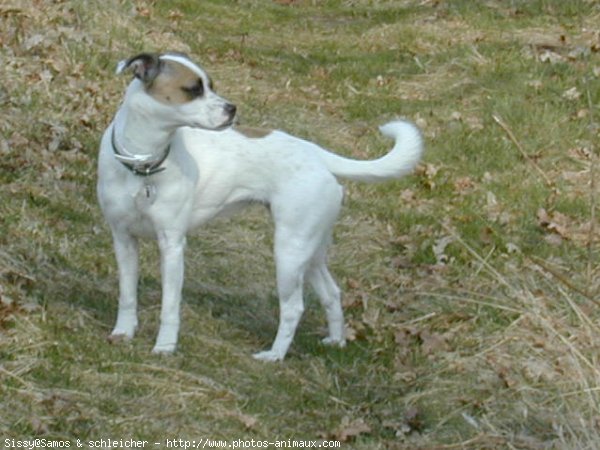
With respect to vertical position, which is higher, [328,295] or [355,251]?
[328,295]

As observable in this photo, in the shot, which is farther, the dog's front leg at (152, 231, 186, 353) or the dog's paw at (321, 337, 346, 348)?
the dog's paw at (321, 337, 346, 348)

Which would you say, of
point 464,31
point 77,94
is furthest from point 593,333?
point 464,31

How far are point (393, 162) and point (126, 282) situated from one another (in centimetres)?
149

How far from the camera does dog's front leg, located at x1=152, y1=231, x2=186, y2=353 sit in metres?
7.45

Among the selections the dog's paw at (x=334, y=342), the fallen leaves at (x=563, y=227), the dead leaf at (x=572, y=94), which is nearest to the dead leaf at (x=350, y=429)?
the dog's paw at (x=334, y=342)

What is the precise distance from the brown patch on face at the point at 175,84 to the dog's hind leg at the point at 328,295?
127cm

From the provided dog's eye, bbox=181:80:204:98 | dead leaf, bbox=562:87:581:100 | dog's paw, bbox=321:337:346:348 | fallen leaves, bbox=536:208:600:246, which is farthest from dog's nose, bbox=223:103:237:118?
dead leaf, bbox=562:87:581:100

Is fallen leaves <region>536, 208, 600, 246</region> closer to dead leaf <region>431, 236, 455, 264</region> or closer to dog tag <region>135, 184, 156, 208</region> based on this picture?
dead leaf <region>431, 236, 455, 264</region>

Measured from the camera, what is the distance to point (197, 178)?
7527 millimetres

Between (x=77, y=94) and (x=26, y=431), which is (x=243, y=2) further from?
(x=26, y=431)

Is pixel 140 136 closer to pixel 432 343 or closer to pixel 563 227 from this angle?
pixel 432 343

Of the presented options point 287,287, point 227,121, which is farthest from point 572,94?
point 227,121

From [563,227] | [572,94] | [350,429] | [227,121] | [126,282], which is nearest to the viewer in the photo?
[350,429]

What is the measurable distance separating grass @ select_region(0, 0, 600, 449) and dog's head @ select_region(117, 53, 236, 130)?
1.17 meters
